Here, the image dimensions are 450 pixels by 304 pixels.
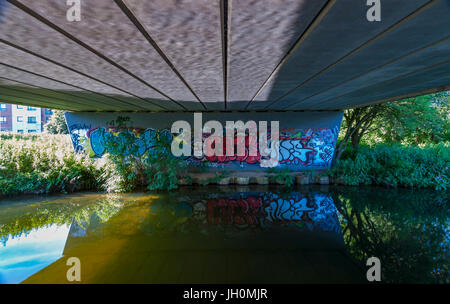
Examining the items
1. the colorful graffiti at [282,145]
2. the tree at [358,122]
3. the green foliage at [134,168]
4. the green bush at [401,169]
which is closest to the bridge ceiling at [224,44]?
the green foliage at [134,168]

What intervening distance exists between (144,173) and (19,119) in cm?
5002

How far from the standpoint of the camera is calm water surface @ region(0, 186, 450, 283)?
132 inches

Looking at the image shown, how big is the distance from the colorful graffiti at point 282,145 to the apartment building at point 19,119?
43.1 meters

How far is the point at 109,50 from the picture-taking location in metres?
3.19

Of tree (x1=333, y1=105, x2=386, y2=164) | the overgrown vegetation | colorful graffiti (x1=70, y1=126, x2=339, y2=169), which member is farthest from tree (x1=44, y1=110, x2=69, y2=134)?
the overgrown vegetation

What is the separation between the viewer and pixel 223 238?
452 centimetres

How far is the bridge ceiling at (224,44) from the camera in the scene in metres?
2.16

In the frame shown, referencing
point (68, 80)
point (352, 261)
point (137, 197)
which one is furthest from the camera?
point (137, 197)

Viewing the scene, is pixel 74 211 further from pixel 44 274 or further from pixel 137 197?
pixel 44 274

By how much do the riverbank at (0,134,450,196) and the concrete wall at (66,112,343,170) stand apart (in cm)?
88

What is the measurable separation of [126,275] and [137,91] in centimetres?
471

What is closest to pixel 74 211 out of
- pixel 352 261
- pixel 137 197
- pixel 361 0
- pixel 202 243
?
pixel 137 197

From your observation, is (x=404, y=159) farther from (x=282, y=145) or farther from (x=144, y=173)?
(x=144, y=173)

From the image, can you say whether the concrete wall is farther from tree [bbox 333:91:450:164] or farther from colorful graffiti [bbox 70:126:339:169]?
tree [bbox 333:91:450:164]
